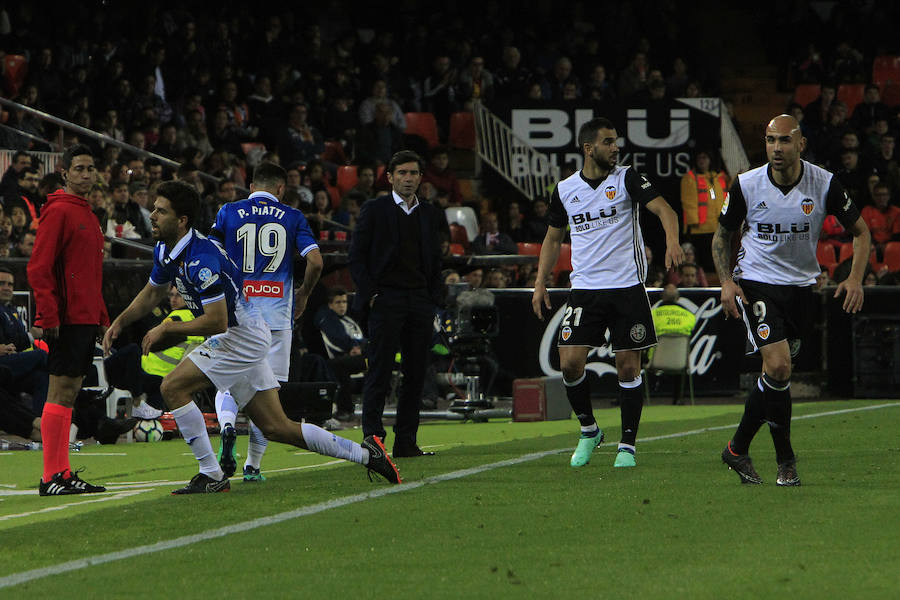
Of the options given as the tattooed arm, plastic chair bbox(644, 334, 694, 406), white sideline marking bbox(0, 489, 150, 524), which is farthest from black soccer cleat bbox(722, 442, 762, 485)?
plastic chair bbox(644, 334, 694, 406)

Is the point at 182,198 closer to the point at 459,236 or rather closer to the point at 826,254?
the point at 459,236

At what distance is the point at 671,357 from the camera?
17.7 metres

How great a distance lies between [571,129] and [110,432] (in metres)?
13.3

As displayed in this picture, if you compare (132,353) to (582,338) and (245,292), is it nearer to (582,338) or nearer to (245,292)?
(245,292)

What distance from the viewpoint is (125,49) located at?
21703 mm

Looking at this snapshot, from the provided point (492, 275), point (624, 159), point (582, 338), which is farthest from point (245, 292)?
point (624, 159)

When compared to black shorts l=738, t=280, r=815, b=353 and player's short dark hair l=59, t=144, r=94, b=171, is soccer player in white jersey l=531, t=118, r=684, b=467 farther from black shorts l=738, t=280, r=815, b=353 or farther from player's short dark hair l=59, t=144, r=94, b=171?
player's short dark hair l=59, t=144, r=94, b=171

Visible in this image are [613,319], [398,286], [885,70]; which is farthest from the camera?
[885,70]

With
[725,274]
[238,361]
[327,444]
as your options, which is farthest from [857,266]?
[238,361]

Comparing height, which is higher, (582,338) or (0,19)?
(0,19)

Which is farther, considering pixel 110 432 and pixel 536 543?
pixel 110 432

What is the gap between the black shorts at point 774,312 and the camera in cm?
777

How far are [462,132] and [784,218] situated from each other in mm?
17505

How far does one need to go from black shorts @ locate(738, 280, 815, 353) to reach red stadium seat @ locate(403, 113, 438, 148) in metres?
17.2
